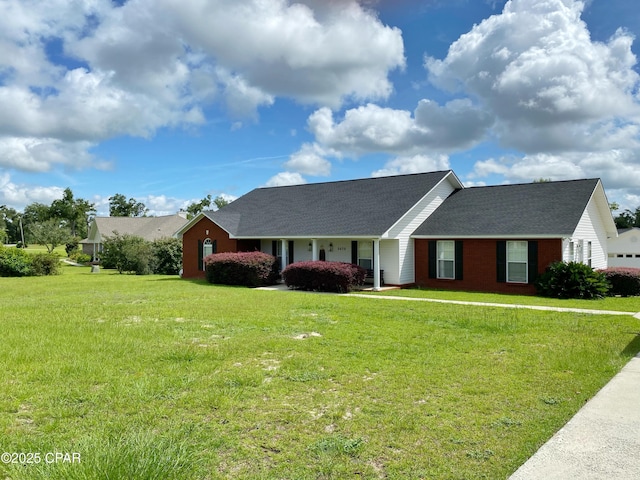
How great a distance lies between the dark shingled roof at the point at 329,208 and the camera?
21.5 m

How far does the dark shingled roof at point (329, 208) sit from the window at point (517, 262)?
15.5 ft

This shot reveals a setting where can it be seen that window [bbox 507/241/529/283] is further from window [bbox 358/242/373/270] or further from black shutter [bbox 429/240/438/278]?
window [bbox 358/242/373/270]

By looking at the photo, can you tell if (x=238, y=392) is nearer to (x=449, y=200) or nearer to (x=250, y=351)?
(x=250, y=351)

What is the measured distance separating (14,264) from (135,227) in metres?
19.7

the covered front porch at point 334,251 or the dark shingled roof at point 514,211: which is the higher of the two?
the dark shingled roof at point 514,211

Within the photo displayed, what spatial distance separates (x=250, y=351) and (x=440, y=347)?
11.1 feet

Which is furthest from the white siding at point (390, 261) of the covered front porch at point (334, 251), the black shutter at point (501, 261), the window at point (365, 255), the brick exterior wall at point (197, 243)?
the brick exterior wall at point (197, 243)

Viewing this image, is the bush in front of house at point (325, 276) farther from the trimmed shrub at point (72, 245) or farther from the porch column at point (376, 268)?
the trimmed shrub at point (72, 245)

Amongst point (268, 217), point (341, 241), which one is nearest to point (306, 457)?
point (341, 241)

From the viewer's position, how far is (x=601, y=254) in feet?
74.3

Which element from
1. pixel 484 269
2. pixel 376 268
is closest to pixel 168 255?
pixel 376 268

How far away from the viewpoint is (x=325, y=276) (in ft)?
64.3

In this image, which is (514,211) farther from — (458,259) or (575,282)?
(575,282)

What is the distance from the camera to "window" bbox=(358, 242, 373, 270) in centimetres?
2177
